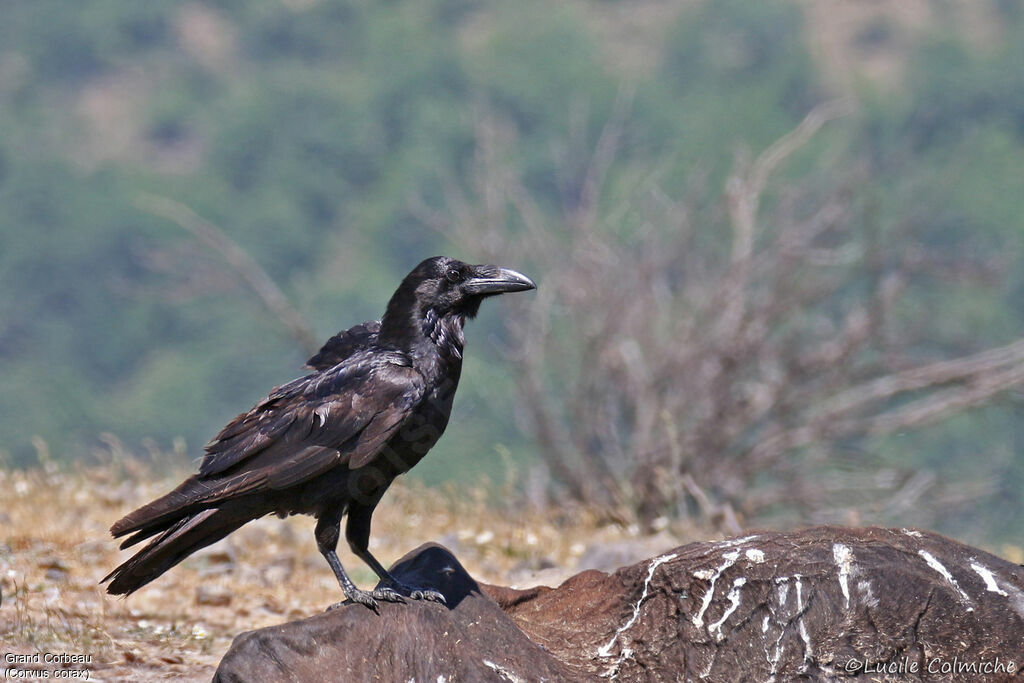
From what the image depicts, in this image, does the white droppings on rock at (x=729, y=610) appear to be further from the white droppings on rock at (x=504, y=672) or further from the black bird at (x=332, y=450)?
the black bird at (x=332, y=450)

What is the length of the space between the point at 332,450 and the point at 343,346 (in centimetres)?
82

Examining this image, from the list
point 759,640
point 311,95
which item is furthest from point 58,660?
point 311,95

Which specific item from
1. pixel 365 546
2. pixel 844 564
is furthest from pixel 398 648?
pixel 844 564

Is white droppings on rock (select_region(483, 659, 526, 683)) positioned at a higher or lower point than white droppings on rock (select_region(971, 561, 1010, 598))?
higher

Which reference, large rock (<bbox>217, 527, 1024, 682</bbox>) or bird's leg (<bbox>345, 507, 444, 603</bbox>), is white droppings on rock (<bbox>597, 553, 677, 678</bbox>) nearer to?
large rock (<bbox>217, 527, 1024, 682</bbox>)

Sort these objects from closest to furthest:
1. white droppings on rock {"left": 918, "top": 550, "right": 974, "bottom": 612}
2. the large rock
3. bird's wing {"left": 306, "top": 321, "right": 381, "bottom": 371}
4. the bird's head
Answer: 1. the large rock
2. white droppings on rock {"left": 918, "top": 550, "right": 974, "bottom": 612}
3. the bird's head
4. bird's wing {"left": 306, "top": 321, "right": 381, "bottom": 371}

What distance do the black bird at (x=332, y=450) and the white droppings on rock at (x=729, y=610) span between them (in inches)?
37.7

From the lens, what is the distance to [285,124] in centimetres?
8850

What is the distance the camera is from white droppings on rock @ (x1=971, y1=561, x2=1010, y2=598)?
4059mm

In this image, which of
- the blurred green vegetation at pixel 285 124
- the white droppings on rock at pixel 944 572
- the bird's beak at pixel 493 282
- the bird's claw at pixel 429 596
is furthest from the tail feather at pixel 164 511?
the blurred green vegetation at pixel 285 124

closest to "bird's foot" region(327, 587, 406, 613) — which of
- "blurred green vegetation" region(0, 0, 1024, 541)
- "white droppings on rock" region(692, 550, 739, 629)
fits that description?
"white droppings on rock" region(692, 550, 739, 629)

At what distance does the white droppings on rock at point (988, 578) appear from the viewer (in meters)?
4.06

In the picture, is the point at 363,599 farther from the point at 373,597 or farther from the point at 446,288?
the point at 446,288

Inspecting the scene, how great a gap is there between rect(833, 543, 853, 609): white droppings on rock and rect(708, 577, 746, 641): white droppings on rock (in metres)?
0.32
